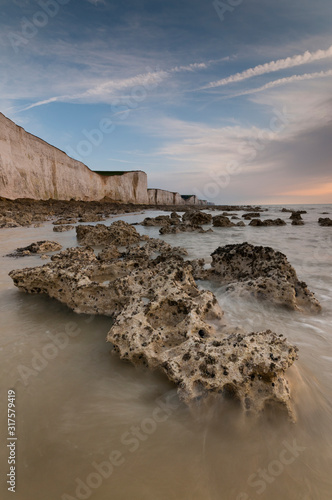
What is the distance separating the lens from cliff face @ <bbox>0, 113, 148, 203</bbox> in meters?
23.3

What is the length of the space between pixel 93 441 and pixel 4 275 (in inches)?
157

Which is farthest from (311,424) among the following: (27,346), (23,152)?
(23,152)

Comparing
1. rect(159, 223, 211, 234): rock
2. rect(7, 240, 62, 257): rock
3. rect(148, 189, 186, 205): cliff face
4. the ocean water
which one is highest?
rect(148, 189, 186, 205): cliff face

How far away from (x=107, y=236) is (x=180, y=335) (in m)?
6.46

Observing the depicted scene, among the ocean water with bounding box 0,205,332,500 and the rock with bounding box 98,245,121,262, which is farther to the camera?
the rock with bounding box 98,245,121,262

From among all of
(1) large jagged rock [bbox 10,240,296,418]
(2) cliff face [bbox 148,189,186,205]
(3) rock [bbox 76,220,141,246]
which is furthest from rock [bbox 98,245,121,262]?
(2) cliff face [bbox 148,189,186,205]

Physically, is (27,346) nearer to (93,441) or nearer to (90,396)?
(90,396)

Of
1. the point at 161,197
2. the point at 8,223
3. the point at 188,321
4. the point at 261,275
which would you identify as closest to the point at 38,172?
the point at 8,223

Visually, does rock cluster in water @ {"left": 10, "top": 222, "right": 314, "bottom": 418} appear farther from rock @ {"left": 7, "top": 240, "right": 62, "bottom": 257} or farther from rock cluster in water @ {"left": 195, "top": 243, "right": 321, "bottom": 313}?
rock @ {"left": 7, "top": 240, "right": 62, "bottom": 257}

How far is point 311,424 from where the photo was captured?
1.54 meters

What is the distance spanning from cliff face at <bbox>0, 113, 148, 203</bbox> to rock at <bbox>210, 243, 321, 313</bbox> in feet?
83.7

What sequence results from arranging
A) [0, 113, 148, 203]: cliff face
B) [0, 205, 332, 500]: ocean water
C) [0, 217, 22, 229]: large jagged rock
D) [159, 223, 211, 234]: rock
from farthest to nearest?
[0, 113, 148, 203]: cliff face, [0, 217, 22, 229]: large jagged rock, [159, 223, 211, 234]: rock, [0, 205, 332, 500]: ocean water

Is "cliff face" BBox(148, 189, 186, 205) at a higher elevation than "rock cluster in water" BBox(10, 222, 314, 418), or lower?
higher

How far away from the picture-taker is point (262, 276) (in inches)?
148
